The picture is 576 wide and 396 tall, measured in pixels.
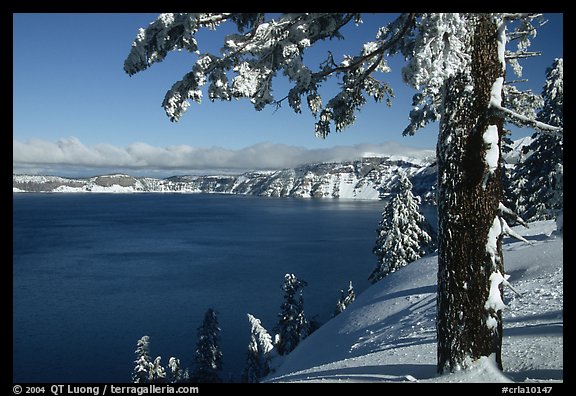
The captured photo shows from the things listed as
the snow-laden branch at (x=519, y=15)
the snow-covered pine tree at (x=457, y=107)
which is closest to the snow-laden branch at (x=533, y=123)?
the snow-covered pine tree at (x=457, y=107)

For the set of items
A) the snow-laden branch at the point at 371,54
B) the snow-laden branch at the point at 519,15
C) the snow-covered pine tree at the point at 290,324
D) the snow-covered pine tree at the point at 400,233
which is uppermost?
the snow-laden branch at the point at 519,15

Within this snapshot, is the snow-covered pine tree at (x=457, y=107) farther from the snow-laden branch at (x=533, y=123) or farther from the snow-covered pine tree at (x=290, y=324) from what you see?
the snow-covered pine tree at (x=290, y=324)

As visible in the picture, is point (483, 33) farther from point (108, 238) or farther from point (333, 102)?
point (108, 238)

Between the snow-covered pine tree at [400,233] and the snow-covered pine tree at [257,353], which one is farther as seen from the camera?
the snow-covered pine tree at [400,233]

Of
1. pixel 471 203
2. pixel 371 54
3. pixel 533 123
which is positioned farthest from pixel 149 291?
pixel 533 123

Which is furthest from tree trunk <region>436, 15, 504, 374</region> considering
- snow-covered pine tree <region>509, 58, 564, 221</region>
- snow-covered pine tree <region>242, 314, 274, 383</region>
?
snow-covered pine tree <region>242, 314, 274, 383</region>
